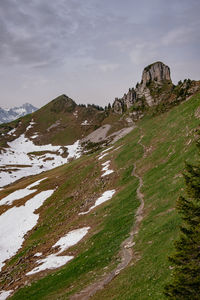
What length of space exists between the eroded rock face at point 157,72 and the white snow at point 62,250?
156 meters

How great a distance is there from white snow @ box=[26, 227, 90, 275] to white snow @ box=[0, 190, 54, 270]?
13727 mm

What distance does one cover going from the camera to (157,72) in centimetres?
16825

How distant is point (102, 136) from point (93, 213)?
139117mm

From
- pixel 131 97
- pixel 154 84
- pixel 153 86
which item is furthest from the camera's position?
pixel 131 97

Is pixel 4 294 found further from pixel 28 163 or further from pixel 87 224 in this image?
pixel 28 163

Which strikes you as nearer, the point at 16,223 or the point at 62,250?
the point at 62,250

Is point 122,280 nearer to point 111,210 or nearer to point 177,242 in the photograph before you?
point 177,242

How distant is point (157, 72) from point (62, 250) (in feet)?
541

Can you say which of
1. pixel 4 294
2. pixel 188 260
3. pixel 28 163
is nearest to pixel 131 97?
pixel 28 163

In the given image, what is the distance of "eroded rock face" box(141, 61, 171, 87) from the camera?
546ft

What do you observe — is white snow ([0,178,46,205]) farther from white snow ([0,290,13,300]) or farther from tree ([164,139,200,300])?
tree ([164,139,200,300])

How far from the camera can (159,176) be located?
37156 millimetres

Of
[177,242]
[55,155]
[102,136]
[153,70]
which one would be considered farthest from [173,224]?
[55,155]

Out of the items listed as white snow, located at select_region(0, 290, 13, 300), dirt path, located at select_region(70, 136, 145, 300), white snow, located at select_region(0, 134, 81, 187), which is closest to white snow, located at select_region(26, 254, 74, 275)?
white snow, located at select_region(0, 290, 13, 300)
